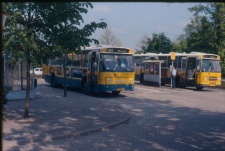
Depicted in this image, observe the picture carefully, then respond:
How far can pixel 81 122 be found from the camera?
1156cm

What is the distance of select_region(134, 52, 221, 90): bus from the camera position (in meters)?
26.9

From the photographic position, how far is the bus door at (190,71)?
90.7ft

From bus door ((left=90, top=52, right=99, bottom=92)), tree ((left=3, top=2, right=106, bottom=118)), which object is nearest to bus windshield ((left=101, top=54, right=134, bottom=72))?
bus door ((left=90, top=52, right=99, bottom=92))

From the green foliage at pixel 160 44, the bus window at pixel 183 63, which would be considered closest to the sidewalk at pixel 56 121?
the bus window at pixel 183 63

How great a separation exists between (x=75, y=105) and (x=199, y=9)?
119 ft

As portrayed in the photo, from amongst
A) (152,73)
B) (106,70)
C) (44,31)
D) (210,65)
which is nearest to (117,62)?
(106,70)

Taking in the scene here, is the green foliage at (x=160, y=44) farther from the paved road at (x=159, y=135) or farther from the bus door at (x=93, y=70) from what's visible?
the paved road at (x=159, y=135)

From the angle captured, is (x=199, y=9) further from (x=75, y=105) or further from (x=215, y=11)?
(x=75, y=105)

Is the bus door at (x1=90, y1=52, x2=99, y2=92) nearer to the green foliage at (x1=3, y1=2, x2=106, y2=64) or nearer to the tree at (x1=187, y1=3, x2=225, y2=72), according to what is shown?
the green foliage at (x1=3, y1=2, x2=106, y2=64)

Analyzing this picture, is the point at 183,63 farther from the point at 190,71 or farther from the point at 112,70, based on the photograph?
the point at 112,70

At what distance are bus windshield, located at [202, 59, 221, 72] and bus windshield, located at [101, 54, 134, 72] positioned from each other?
8.78 meters

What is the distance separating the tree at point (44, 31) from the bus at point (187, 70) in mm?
16739

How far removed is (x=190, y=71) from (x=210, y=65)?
5.73 feet

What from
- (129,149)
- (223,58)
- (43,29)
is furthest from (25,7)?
(223,58)
